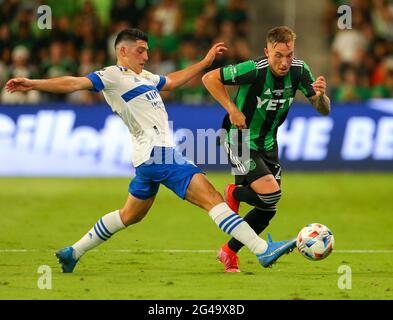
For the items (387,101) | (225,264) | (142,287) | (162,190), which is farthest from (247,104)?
(387,101)

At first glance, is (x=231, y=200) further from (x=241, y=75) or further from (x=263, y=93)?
(x=241, y=75)

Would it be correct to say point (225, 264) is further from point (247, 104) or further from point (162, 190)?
point (162, 190)

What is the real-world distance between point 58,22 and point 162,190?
18.5 feet

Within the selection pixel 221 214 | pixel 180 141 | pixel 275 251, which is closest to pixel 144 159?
pixel 221 214

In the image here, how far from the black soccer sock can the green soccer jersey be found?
62cm

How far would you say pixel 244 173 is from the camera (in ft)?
32.0

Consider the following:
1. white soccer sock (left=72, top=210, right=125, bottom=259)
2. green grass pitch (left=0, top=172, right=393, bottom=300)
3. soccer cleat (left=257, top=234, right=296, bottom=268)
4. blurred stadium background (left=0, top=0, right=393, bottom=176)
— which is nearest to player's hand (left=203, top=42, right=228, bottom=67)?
white soccer sock (left=72, top=210, right=125, bottom=259)

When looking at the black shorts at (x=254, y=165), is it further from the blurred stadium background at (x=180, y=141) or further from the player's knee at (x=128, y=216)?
the player's knee at (x=128, y=216)

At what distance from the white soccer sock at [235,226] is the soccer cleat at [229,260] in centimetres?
60

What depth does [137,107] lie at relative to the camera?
9.36 metres

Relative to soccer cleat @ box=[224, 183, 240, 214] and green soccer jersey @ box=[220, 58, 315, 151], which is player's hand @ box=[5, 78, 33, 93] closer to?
green soccer jersey @ box=[220, 58, 315, 151]

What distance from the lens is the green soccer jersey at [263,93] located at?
9.63 m

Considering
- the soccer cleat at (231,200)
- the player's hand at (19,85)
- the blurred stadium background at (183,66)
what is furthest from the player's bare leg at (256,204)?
the blurred stadium background at (183,66)
